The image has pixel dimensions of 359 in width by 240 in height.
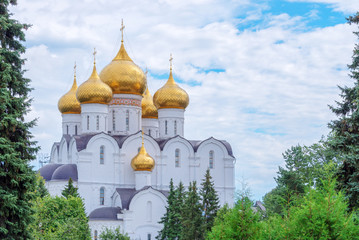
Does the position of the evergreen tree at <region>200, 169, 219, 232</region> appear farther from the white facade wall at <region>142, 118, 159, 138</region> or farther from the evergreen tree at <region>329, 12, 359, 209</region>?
the white facade wall at <region>142, 118, 159, 138</region>

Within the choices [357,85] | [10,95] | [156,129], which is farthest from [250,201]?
[156,129]

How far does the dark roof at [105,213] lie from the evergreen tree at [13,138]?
83.5ft

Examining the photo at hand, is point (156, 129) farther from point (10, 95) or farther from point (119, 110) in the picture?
point (10, 95)

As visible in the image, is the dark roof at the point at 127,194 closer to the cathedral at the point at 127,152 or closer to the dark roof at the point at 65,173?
the cathedral at the point at 127,152

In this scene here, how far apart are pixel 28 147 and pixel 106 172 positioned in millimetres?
28079

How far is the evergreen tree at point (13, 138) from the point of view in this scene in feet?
49.6

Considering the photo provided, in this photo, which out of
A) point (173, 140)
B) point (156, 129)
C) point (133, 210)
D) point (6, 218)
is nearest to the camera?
point (6, 218)

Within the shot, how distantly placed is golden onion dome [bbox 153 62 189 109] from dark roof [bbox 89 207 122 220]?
9815 mm

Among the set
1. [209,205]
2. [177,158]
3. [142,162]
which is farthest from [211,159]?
[209,205]

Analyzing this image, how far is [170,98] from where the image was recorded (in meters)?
48.2

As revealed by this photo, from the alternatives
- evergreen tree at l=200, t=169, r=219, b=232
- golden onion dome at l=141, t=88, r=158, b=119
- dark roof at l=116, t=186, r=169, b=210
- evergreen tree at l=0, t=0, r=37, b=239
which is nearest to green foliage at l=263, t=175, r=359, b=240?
evergreen tree at l=0, t=0, r=37, b=239

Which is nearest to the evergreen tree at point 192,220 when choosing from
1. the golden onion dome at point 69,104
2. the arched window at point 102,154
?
the arched window at point 102,154

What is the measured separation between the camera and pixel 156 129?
5059 centimetres

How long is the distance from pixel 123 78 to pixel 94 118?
4.08m
